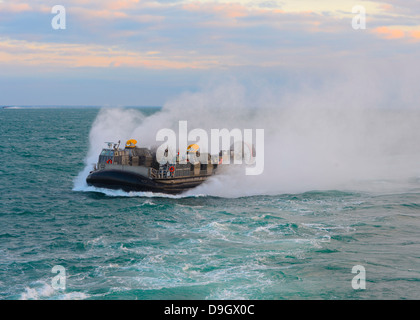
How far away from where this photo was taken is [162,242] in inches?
1168

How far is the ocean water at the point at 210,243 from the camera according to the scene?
888 inches

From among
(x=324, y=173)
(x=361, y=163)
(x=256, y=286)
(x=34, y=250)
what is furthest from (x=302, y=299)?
(x=361, y=163)

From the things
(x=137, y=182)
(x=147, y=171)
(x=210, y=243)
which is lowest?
(x=210, y=243)

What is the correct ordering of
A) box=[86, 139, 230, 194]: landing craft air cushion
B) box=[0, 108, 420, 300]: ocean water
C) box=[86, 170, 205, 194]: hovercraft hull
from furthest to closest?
box=[86, 139, 230, 194]: landing craft air cushion, box=[86, 170, 205, 194]: hovercraft hull, box=[0, 108, 420, 300]: ocean water

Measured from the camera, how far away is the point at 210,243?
1153 inches

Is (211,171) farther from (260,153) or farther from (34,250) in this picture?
(34,250)

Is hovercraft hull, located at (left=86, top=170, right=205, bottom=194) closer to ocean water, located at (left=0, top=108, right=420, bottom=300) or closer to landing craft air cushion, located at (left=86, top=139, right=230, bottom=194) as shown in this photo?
landing craft air cushion, located at (left=86, top=139, right=230, bottom=194)

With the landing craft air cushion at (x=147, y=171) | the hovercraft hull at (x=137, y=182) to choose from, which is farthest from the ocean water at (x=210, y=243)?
the landing craft air cushion at (x=147, y=171)

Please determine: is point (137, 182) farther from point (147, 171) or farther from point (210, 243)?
point (210, 243)

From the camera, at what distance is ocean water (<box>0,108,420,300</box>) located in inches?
888

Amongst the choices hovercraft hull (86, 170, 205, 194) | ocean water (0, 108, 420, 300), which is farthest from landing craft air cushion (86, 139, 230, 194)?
ocean water (0, 108, 420, 300)

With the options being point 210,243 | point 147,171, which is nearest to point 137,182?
point 147,171

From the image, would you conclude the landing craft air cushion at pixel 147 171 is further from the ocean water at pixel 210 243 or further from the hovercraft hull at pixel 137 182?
the ocean water at pixel 210 243
